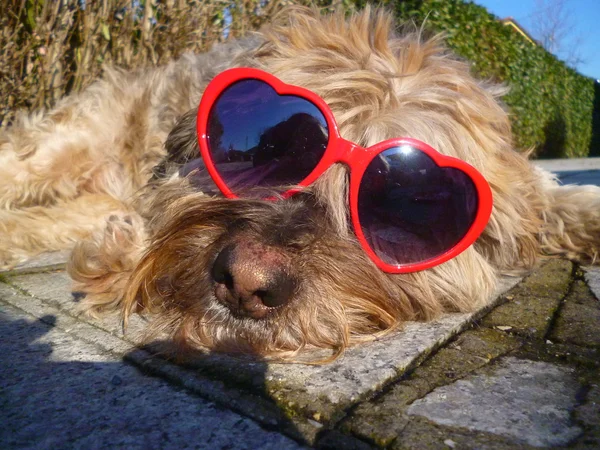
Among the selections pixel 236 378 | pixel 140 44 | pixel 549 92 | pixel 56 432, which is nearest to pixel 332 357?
pixel 236 378

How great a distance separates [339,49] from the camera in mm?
2453

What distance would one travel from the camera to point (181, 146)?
265cm

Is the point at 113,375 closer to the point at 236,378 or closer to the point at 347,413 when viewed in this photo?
the point at 236,378

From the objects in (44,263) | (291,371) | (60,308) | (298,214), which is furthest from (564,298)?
(44,263)

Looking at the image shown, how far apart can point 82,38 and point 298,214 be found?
3.22 meters

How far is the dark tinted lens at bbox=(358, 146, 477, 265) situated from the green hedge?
3667mm

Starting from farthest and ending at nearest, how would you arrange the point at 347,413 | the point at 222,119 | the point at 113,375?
the point at 222,119, the point at 113,375, the point at 347,413

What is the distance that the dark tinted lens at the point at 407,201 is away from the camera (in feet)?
6.76

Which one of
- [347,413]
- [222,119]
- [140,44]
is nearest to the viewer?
[347,413]

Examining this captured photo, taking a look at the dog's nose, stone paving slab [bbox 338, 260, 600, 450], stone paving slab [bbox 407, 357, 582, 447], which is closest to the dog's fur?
the dog's nose

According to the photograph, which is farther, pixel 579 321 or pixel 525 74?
pixel 525 74

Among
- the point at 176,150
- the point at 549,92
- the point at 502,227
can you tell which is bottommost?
the point at 502,227

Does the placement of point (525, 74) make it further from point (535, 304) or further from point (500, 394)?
point (500, 394)

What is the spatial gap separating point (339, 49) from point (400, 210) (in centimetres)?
82
